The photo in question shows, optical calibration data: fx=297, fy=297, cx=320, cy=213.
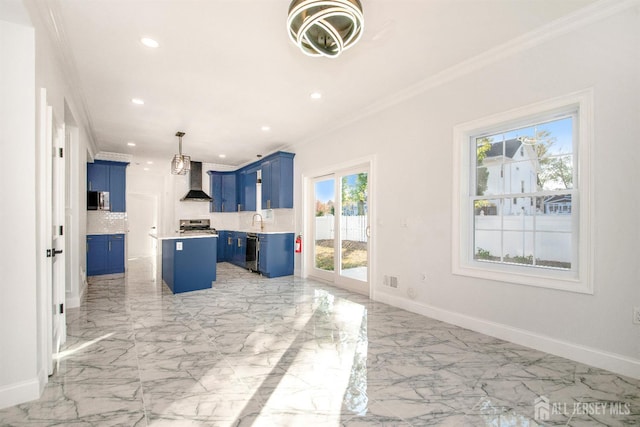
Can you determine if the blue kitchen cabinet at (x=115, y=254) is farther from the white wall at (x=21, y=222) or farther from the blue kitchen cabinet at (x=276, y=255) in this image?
the white wall at (x=21, y=222)

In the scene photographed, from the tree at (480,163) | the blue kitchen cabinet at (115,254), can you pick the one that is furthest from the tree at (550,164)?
the blue kitchen cabinet at (115,254)

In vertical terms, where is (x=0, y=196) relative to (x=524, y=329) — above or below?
above

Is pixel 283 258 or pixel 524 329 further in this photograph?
pixel 283 258

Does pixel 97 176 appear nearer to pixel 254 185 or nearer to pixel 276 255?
pixel 254 185

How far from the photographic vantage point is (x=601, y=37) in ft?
7.75

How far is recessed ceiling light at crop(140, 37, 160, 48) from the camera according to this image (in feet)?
8.93

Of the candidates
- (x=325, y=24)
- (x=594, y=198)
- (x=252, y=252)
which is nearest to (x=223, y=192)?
(x=252, y=252)

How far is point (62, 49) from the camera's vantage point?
287cm

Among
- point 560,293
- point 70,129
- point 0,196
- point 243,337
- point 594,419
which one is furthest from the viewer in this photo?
point 70,129

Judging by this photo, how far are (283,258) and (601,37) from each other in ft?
17.9

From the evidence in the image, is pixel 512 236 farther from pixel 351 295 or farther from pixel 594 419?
pixel 351 295

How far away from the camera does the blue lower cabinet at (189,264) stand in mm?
4785

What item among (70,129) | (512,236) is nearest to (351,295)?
(512,236)

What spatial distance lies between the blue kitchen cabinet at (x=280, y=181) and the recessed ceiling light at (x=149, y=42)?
12.1 ft
